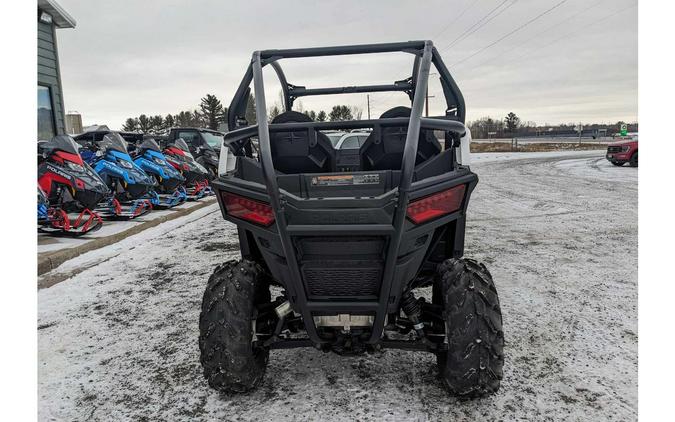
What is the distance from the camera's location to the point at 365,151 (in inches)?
105

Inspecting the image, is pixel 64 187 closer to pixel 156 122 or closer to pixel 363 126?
pixel 363 126

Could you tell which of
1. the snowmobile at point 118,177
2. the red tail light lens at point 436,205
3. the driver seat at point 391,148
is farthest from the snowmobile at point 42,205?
the red tail light lens at point 436,205

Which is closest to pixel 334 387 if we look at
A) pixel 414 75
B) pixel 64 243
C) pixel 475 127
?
pixel 414 75

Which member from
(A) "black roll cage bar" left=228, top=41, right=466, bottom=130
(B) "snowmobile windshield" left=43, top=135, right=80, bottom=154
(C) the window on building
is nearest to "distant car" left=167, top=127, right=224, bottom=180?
(C) the window on building

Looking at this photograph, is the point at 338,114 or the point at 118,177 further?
the point at 338,114

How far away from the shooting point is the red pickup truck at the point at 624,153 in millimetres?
17672

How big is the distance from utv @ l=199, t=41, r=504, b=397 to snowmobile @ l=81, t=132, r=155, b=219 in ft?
19.9

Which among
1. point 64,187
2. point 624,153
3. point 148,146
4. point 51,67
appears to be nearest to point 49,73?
point 51,67

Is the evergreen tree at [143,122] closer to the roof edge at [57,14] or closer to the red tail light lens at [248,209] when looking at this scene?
the roof edge at [57,14]

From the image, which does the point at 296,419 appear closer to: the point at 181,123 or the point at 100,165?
the point at 100,165

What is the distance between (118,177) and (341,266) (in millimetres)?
7086

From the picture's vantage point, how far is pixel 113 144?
27.6ft

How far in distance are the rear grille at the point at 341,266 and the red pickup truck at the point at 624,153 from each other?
63.1ft

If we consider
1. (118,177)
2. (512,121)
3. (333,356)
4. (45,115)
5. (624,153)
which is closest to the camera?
(333,356)
